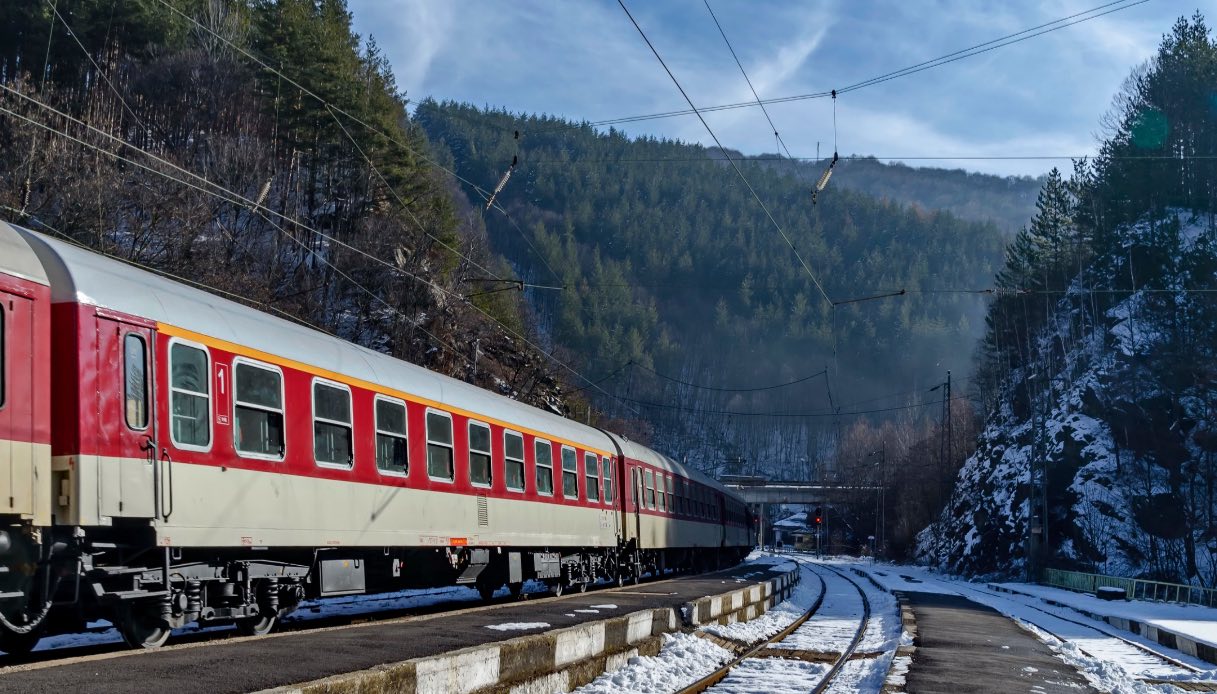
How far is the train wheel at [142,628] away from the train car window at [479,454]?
21.7 feet

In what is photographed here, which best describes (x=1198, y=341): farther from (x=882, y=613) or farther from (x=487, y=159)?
(x=487, y=159)

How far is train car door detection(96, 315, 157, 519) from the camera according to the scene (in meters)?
9.70

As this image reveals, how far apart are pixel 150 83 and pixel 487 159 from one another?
365 feet

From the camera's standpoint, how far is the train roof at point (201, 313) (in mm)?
9727

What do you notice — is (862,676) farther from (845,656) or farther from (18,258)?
(18,258)

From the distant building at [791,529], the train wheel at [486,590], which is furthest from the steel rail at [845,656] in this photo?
the distant building at [791,529]

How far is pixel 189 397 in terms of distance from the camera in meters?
10.8

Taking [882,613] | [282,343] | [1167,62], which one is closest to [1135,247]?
[1167,62]

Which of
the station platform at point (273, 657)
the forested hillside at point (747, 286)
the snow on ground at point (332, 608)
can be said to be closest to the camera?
the station platform at point (273, 657)

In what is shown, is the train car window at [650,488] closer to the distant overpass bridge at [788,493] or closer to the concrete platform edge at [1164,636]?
the concrete platform edge at [1164,636]

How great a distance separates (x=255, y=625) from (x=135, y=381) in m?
3.73

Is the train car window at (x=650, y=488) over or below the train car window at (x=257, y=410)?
below

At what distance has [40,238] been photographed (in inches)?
394

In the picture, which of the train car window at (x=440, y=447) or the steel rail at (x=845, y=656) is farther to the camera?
the train car window at (x=440, y=447)
